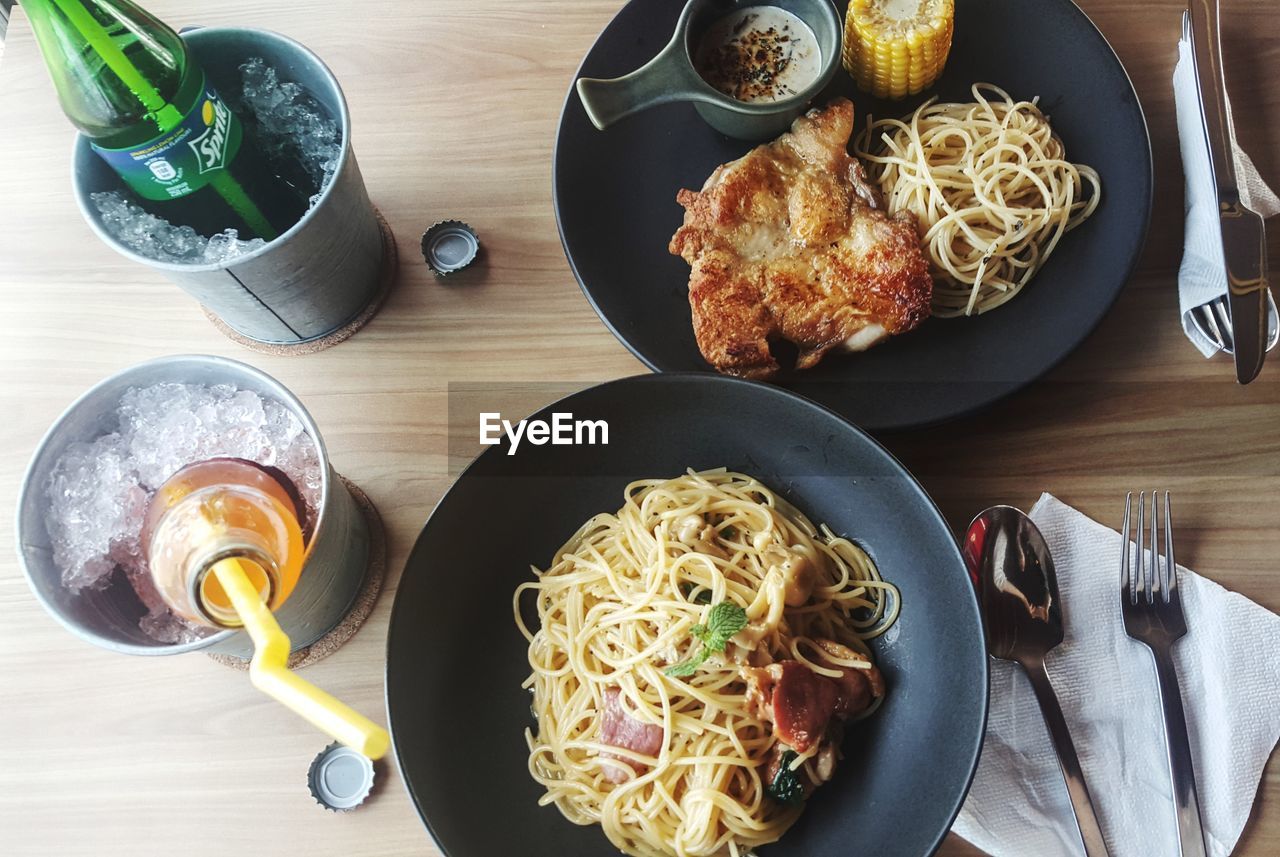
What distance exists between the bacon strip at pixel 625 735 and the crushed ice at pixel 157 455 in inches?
21.2

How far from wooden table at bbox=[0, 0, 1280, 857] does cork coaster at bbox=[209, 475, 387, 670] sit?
0.02 meters

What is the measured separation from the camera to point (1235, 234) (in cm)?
167

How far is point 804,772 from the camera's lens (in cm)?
144

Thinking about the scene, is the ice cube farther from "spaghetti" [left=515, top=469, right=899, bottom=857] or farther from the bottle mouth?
"spaghetti" [left=515, top=469, right=899, bottom=857]

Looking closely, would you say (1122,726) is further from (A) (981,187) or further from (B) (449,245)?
(B) (449,245)

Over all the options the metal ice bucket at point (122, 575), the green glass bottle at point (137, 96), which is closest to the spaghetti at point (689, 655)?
the metal ice bucket at point (122, 575)

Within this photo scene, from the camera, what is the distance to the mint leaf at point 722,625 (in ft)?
4.64

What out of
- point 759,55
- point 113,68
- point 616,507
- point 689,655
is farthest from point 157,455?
point 759,55

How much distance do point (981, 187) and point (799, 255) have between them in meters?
0.38

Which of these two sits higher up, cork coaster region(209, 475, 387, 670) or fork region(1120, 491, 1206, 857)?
fork region(1120, 491, 1206, 857)

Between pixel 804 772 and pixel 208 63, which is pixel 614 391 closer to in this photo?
pixel 804 772

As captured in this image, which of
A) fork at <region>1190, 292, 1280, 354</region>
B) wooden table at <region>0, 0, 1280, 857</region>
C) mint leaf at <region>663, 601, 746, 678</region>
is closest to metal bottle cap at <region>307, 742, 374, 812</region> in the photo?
wooden table at <region>0, 0, 1280, 857</region>

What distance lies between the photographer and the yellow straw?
973 mm

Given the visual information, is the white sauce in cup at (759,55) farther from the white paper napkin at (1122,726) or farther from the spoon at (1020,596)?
the white paper napkin at (1122,726)
